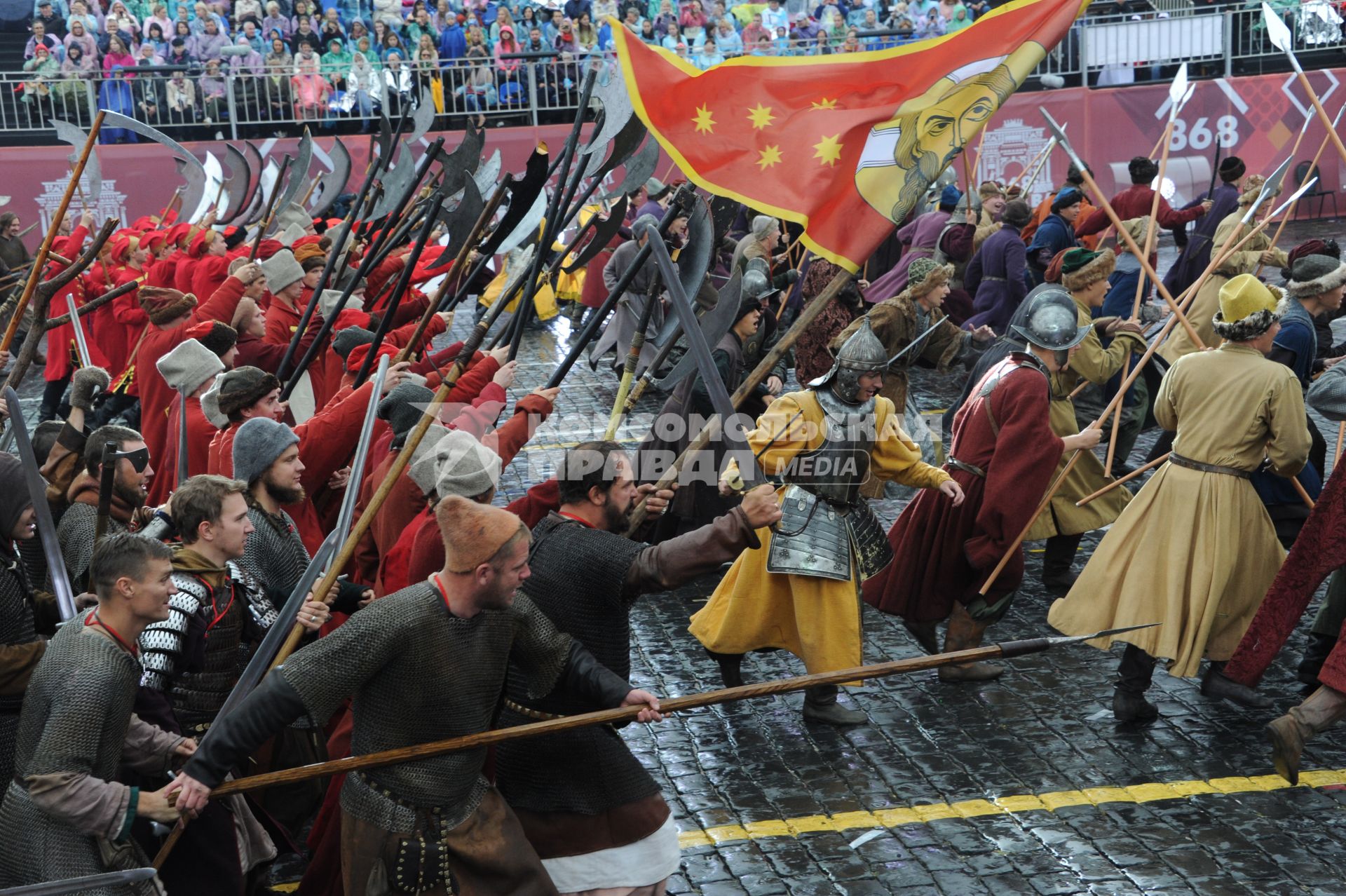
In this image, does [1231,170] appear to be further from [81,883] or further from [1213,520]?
[81,883]

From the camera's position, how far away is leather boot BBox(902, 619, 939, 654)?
6777 mm

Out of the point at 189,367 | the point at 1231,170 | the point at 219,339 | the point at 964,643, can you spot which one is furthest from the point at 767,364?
the point at 1231,170

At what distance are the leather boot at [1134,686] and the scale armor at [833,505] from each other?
1029 millimetres

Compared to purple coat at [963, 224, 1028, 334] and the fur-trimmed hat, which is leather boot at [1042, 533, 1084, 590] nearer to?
the fur-trimmed hat

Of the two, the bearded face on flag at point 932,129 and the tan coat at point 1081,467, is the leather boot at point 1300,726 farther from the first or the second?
the tan coat at point 1081,467

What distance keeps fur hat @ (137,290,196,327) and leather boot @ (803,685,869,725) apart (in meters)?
4.26

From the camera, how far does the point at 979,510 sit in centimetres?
664

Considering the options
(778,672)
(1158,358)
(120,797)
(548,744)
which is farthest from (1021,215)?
(120,797)

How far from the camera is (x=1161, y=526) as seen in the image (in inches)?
236

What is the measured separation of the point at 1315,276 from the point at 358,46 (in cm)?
1669

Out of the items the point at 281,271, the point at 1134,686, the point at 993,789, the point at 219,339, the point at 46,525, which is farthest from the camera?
the point at 281,271

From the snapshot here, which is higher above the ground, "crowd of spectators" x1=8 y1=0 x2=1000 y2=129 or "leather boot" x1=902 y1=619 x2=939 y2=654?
"crowd of spectators" x1=8 y1=0 x2=1000 y2=129

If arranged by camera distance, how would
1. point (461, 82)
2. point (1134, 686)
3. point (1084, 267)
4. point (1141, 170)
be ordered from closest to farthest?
point (1134, 686), point (1084, 267), point (1141, 170), point (461, 82)

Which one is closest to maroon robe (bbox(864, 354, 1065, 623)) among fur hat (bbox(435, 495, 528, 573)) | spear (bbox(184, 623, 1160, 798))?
spear (bbox(184, 623, 1160, 798))
